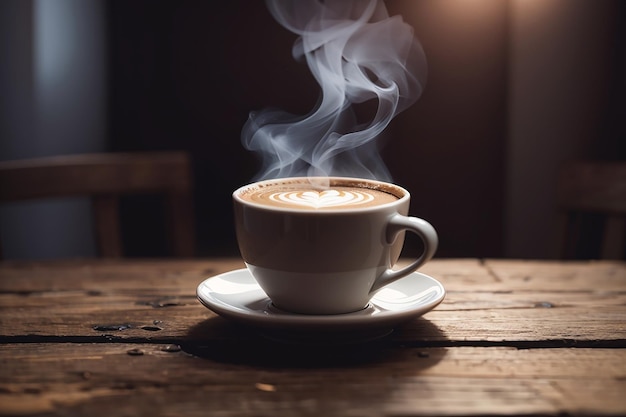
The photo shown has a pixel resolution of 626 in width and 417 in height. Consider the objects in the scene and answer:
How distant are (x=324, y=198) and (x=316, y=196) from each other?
2cm

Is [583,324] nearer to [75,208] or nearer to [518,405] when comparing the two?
[518,405]

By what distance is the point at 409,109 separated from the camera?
2.87 meters

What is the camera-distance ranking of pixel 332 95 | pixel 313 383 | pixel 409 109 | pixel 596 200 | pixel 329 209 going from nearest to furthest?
pixel 313 383
pixel 329 209
pixel 332 95
pixel 596 200
pixel 409 109

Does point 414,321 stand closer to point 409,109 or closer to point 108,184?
point 108,184

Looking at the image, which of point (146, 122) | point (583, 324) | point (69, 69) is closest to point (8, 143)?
point (69, 69)

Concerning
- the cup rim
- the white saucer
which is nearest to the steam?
the cup rim

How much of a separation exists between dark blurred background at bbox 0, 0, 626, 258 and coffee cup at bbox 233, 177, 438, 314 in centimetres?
179

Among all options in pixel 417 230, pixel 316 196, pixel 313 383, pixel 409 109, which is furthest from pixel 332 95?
pixel 409 109

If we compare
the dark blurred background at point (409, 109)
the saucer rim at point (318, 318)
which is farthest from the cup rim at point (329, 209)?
the dark blurred background at point (409, 109)

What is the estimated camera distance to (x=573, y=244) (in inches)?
56.5

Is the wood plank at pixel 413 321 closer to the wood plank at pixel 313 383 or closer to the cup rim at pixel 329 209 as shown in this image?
the wood plank at pixel 313 383

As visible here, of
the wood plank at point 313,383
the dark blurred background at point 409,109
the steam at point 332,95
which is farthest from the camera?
the dark blurred background at point 409,109

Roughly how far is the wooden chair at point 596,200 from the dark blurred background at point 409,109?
104cm

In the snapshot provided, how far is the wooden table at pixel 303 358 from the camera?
0.62 meters
